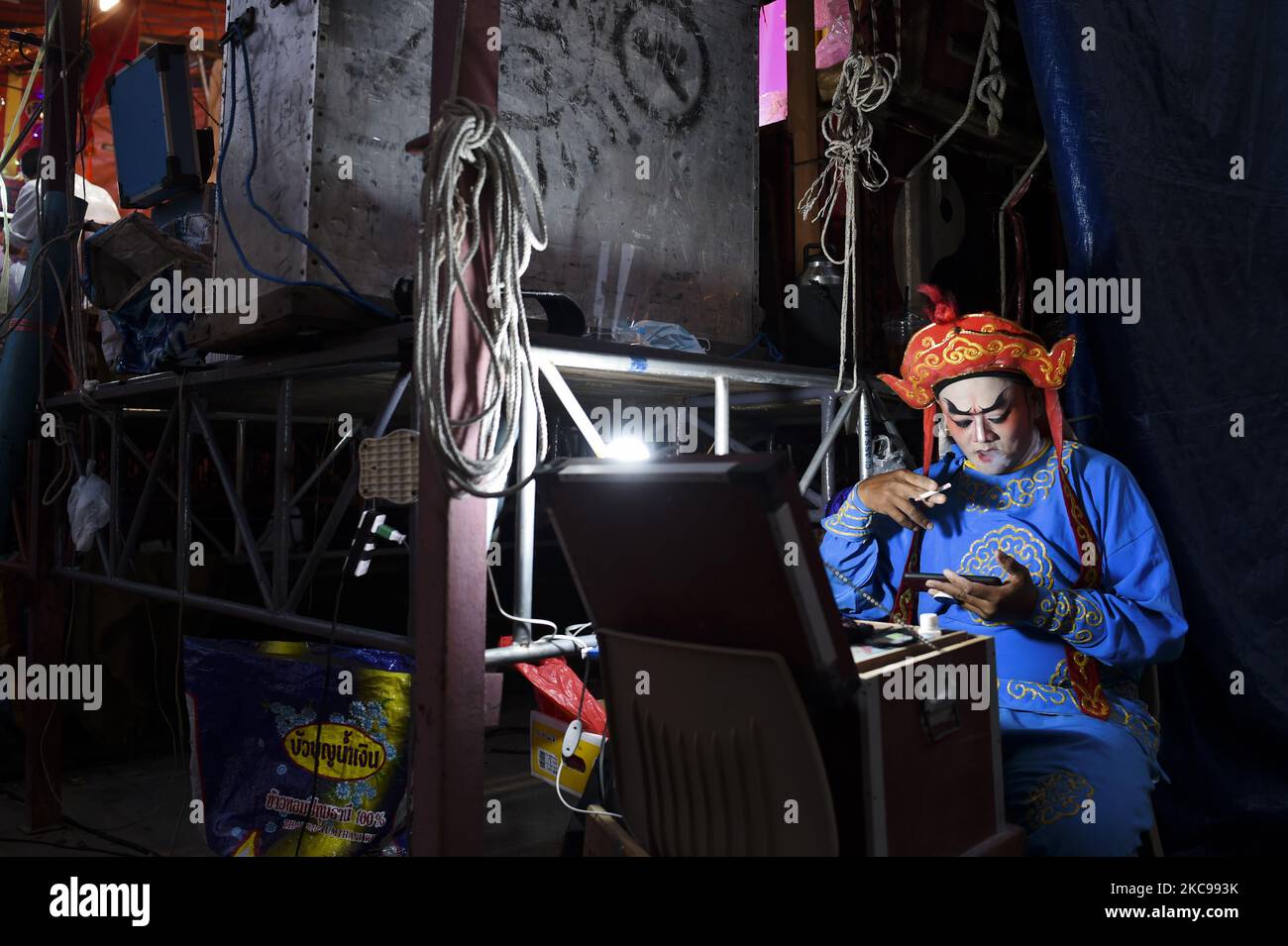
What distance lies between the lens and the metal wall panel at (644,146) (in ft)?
12.4

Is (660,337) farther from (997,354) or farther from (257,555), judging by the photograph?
(257,555)

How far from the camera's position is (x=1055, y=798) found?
2365mm

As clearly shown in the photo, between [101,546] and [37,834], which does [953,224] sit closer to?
[101,546]

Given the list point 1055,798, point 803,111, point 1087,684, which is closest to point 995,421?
point 1087,684

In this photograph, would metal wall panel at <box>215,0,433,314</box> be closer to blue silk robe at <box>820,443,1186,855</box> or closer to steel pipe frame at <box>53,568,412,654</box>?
steel pipe frame at <box>53,568,412,654</box>

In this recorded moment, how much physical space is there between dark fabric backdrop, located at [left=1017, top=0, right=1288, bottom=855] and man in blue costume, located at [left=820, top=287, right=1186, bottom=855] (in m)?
0.78

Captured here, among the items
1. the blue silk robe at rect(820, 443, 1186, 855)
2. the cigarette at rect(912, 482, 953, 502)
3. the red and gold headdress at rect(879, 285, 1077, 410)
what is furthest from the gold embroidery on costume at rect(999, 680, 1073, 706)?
the red and gold headdress at rect(879, 285, 1077, 410)

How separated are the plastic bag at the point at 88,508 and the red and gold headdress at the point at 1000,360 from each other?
3731 mm

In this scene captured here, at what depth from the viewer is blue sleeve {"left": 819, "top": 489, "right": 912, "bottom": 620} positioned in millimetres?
3000

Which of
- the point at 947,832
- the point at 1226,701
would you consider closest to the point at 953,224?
the point at 1226,701

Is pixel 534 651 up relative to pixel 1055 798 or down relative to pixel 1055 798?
up

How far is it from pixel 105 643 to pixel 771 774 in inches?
196

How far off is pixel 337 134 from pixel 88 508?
240 cm
